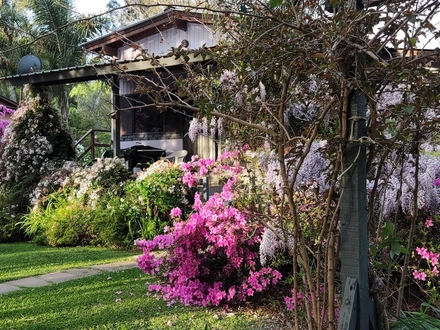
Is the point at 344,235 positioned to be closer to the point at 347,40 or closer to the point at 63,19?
the point at 347,40

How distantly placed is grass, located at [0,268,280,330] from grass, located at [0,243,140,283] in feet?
3.91

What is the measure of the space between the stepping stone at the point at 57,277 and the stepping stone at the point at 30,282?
9 cm

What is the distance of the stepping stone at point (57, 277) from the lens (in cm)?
533

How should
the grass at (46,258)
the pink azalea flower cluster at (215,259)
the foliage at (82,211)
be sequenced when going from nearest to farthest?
the pink azalea flower cluster at (215,259), the grass at (46,258), the foliage at (82,211)

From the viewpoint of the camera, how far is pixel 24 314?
13.0 feet

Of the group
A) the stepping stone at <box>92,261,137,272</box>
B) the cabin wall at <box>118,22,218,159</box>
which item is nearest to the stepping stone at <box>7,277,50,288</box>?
the stepping stone at <box>92,261,137,272</box>

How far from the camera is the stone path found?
5102 mm

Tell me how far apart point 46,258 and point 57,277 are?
1.56 meters

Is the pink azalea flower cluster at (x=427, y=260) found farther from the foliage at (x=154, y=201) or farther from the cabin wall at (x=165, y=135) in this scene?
the cabin wall at (x=165, y=135)

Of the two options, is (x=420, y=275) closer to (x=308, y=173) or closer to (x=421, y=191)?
(x=421, y=191)

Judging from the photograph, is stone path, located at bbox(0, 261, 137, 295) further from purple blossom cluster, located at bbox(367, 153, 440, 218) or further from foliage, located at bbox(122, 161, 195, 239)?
purple blossom cluster, located at bbox(367, 153, 440, 218)

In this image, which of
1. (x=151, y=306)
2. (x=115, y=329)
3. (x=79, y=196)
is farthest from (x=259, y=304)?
(x=79, y=196)

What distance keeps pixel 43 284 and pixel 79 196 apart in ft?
13.0

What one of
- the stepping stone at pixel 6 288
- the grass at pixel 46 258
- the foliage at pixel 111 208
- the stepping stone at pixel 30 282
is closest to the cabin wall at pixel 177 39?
the foliage at pixel 111 208
